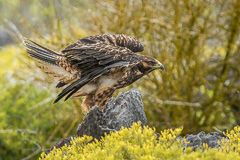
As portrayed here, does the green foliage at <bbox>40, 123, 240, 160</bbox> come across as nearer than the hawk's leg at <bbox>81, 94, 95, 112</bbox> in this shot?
Yes

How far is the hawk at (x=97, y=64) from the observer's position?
371 cm

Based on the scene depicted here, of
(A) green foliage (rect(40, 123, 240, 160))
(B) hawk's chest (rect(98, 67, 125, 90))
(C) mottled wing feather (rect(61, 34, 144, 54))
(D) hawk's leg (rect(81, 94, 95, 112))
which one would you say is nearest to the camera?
(A) green foliage (rect(40, 123, 240, 160))

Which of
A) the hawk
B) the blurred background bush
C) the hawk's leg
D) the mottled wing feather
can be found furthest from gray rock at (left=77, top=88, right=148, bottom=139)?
the blurred background bush

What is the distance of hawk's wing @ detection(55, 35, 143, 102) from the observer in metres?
3.66

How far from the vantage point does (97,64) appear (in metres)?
3.78

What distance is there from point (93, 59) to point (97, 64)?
0.30 ft

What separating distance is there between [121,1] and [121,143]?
4.13 meters

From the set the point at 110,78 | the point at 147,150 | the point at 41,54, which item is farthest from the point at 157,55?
the point at 147,150

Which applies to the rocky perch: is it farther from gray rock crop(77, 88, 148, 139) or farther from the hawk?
the hawk

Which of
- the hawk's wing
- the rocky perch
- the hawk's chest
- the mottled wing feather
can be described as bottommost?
the rocky perch

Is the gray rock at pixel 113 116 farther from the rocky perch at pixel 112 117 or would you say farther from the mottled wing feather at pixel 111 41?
the mottled wing feather at pixel 111 41

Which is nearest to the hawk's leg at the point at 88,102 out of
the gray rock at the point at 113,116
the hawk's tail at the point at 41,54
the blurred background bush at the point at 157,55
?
the gray rock at the point at 113,116

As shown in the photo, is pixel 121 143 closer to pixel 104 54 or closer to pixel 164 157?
pixel 164 157

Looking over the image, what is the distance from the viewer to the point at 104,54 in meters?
3.73
